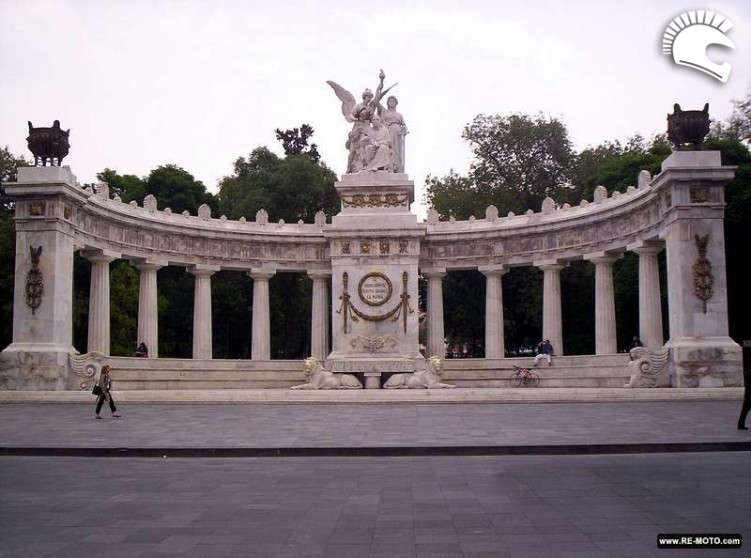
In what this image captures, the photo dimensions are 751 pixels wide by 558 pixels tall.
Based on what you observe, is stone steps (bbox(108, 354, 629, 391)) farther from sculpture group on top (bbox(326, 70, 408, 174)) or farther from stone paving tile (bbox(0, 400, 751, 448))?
sculpture group on top (bbox(326, 70, 408, 174))

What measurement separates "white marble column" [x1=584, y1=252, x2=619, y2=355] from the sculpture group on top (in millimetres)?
13576

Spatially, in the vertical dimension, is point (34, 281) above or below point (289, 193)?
below

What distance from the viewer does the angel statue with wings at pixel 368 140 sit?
49.2 meters

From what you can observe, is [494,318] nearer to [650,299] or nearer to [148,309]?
[650,299]

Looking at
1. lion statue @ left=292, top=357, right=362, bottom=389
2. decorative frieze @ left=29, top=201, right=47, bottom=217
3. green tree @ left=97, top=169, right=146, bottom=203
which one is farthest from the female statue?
green tree @ left=97, top=169, right=146, bottom=203

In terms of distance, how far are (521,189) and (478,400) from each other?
48.0 m

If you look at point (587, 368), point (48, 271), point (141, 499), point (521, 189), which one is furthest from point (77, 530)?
point (521, 189)

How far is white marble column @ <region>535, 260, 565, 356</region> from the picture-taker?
5219 cm

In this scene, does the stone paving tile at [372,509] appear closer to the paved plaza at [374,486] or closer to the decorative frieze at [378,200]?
the paved plaza at [374,486]

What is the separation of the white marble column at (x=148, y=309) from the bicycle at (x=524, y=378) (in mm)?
22611

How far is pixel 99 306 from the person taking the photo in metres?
48.2

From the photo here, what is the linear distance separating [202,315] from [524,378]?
22.1 meters

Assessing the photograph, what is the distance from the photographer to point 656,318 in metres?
45.0

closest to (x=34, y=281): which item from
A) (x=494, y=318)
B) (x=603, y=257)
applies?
(x=494, y=318)
